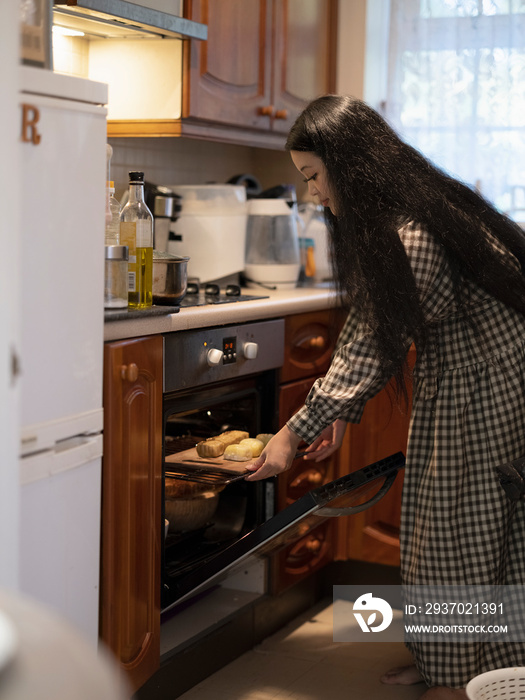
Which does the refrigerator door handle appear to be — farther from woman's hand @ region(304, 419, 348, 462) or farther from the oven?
woman's hand @ region(304, 419, 348, 462)

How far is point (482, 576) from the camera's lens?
2000 mm

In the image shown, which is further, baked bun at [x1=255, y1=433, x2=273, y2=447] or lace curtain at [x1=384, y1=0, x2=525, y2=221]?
lace curtain at [x1=384, y1=0, x2=525, y2=221]

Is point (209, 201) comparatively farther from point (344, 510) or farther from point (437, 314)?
point (344, 510)

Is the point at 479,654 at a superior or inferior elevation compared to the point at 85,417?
inferior

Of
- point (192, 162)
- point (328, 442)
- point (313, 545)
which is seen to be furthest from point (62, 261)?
point (192, 162)

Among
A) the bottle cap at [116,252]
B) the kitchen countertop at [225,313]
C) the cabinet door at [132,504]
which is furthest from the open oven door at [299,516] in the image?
the bottle cap at [116,252]

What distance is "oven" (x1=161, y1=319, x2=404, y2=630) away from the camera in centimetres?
185

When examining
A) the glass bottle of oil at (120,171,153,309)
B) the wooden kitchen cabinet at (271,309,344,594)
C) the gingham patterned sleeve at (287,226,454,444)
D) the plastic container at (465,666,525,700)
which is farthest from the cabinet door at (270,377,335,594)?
the plastic container at (465,666,525,700)

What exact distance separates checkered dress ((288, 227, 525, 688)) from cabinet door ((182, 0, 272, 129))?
867mm

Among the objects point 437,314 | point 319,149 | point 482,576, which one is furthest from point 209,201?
point 482,576

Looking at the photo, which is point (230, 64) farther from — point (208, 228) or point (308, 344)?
point (308, 344)

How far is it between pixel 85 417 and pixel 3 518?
40cm

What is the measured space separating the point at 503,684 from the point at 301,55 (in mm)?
2034

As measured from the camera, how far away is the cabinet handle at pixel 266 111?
2.74 metres
